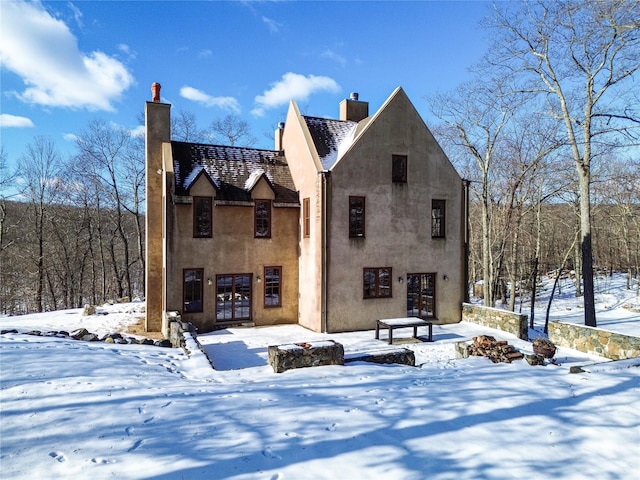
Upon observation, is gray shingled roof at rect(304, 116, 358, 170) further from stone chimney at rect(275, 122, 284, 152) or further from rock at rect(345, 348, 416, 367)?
rock at rect(345, 348, 416, 367)

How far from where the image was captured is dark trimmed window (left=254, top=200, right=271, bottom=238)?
15953mm

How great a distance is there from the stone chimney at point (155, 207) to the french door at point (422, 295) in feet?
34.1

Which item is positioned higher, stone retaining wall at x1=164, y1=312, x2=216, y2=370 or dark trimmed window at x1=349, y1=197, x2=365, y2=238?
dark trimmed window at x1=349, y1=197, x2=365, y2=238

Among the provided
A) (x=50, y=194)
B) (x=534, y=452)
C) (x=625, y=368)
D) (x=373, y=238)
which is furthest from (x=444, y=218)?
(x=50, y=194)

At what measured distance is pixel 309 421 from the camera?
208 inches

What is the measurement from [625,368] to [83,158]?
112ft

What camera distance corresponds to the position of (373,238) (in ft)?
49.6

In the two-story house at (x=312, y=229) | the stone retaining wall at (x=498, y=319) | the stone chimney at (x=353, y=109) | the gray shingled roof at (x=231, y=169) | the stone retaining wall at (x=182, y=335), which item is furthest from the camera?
the stone chimney at (x=353, y=109)

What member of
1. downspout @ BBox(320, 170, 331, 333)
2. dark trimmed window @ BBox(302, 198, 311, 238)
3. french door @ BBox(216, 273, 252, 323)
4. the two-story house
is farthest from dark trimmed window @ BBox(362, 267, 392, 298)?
french door @ BBox(216, 273, 252, 323)

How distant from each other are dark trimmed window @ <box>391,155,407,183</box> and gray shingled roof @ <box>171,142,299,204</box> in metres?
4.25

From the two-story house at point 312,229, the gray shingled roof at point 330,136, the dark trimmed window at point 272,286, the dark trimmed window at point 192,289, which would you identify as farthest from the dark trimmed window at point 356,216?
the dark trimmed window at point 192,289

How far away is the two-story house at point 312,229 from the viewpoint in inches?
578

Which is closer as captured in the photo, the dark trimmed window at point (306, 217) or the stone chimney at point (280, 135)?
the dark trimmed window at point (306, 217)

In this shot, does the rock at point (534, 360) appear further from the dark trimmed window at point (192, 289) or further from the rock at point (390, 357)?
the dark trimmed window at point (192, 289)
